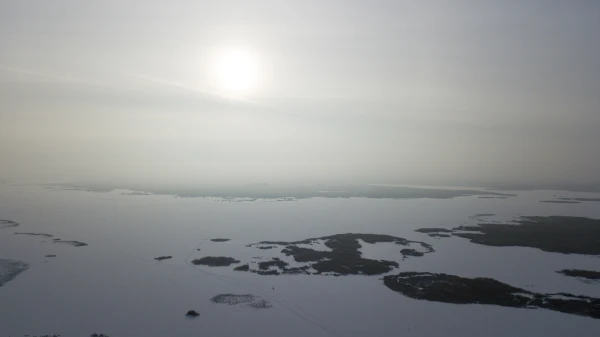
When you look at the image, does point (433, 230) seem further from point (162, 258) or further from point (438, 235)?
point (162, 258)

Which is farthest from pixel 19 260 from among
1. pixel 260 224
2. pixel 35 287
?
pixel 260 224

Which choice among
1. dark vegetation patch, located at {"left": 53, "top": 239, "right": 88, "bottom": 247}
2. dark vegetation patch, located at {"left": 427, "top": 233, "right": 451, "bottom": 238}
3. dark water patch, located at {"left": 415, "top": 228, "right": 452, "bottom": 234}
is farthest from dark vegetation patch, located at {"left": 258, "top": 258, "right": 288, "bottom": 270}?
dark water patch, located at {"left": 415, "top": 228, "right": 452, "bottom": 234}

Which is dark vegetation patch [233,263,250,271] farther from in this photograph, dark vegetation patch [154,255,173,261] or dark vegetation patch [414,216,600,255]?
dark vegetation patch [414,216,600,255]

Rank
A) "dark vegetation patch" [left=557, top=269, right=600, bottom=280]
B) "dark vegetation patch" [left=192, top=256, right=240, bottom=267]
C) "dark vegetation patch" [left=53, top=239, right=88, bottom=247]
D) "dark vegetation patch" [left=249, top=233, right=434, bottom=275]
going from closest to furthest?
"dark vegetation patch" [left=557, top=269, right=600, bottom=280]
"dark vegetation patch" [left=249, top=233, right=434, bottom=275]
"dark vegetation patch" [left=192, top=256, right=240, bottom=267]
"dark vegetation patch" [left=53, top=239, right=88, bottom=247]

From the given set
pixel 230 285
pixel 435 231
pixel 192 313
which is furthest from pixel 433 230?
pixel 192 313

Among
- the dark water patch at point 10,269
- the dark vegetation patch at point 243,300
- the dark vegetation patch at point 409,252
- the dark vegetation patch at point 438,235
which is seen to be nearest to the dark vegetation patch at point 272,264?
the dark vegetation patch at point 243,300

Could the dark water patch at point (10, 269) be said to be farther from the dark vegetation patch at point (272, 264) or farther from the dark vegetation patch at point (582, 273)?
the dark vegetation patch at point (582, 273)
